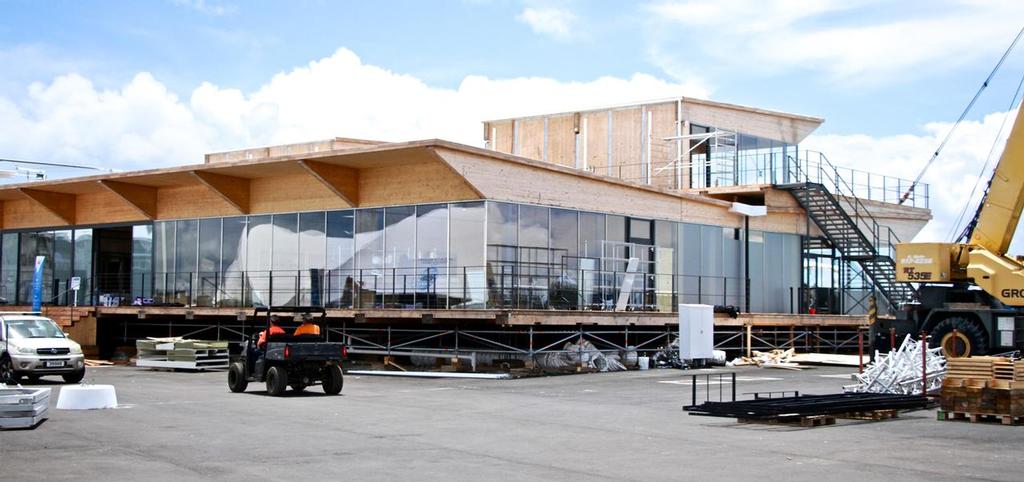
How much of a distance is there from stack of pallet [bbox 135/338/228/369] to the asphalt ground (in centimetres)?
932

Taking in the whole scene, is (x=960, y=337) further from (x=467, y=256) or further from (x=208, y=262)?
(x=208, y=262)

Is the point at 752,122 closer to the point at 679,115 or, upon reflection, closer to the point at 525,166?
the point at 679,115

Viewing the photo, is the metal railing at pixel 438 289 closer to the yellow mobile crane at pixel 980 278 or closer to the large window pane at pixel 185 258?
the large window pane at pixel 185 258

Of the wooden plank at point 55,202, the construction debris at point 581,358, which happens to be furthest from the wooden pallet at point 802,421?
the wooden plank at point 55,202

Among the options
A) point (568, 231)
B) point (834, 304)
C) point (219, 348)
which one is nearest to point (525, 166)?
point (568, 231)

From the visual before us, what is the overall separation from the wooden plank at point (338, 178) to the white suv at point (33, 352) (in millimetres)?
8595

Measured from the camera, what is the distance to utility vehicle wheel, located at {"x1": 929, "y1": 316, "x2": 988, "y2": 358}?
27.1 meters

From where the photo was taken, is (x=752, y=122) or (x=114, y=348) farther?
(x=752, y=122)

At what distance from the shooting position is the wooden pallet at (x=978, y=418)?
55.4 feet

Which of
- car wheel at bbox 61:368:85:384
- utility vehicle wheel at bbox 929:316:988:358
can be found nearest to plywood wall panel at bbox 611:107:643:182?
utility vehicle wheel at bbox 929:316:988:358

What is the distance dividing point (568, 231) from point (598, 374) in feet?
16.6

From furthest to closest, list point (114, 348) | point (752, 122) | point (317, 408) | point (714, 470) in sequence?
1. point (752, 122)
2. point (114, 348)
3. point (317, 408)
4. point (714, 470)

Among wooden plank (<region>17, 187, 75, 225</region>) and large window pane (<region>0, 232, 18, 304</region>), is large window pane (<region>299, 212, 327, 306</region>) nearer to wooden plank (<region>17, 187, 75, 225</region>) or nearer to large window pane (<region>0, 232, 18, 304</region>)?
wooden plank (<region>17, 187, 75, 225</region>)

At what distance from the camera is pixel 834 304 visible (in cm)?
4153
